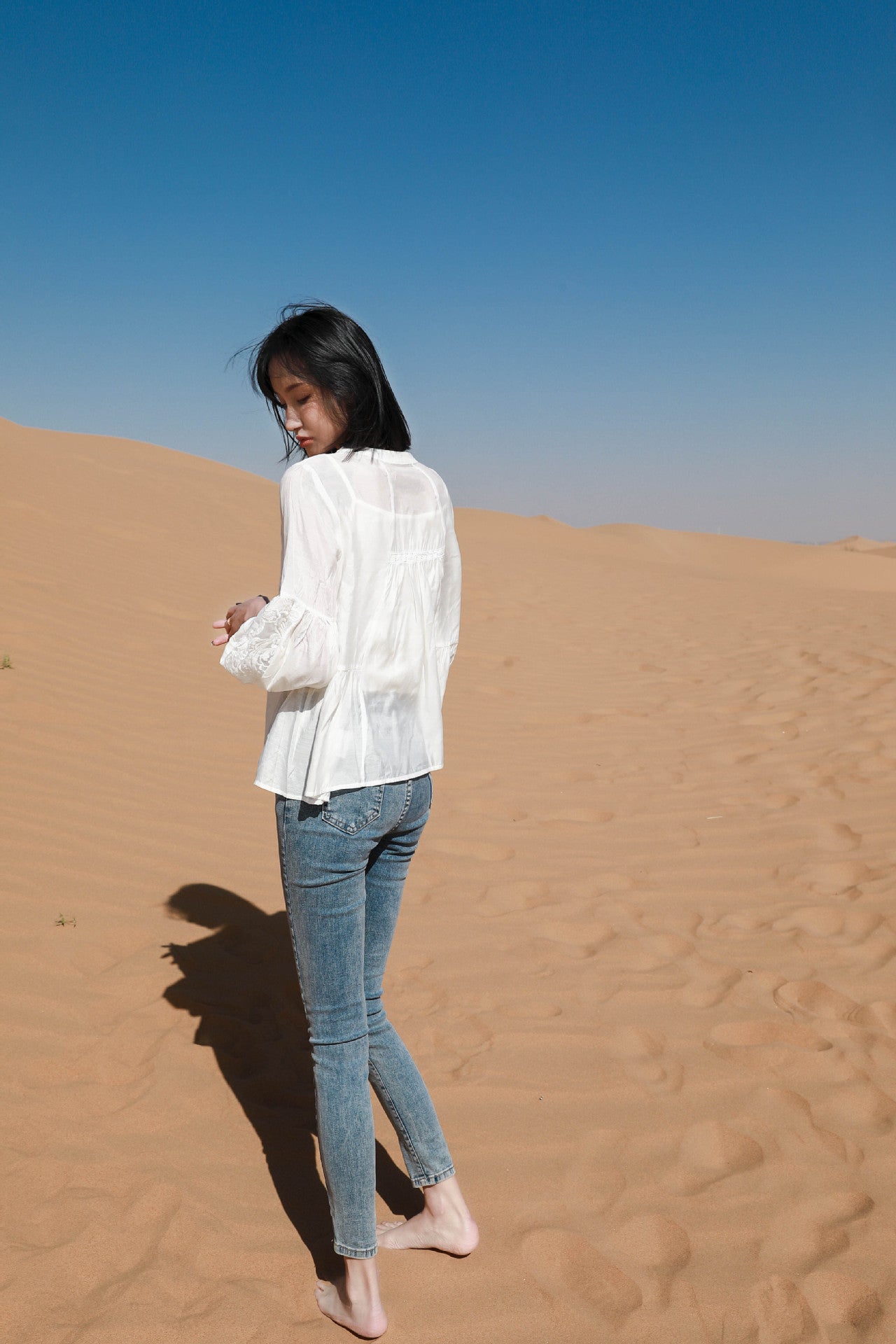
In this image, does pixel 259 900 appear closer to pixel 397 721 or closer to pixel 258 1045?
pixel 258 1045

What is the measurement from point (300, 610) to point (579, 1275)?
1504 mm

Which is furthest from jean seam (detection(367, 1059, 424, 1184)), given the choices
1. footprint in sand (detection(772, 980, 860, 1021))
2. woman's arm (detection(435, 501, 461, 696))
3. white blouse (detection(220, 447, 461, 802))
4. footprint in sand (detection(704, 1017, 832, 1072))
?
footprint in sand (detection(772, 980, 860, 1021))

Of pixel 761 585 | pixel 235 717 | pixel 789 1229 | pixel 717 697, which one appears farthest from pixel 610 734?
pixel 761 585

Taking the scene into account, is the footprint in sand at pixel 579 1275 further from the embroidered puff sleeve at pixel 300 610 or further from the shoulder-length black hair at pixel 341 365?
the shoulder-length black hair at pixel 341 365

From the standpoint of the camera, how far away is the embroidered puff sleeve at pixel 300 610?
1383mm

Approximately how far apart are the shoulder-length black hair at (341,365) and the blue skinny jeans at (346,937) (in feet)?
2.10

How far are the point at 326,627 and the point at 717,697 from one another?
18.6ft

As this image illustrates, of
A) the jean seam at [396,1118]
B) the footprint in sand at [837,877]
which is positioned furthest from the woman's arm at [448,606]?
the footprint in sand at [837,877]

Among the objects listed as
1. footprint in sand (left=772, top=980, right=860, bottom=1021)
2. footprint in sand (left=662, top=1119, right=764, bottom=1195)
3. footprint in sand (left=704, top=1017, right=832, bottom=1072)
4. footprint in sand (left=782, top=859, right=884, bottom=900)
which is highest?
footprint in sand (left=782, top=859, right=884, bottom=900)

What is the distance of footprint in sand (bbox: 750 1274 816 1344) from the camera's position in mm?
1695

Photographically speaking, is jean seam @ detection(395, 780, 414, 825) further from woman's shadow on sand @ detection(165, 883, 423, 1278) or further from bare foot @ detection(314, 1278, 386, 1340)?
woman's shadow on sand @ detection(165, 883, 423, 1278)

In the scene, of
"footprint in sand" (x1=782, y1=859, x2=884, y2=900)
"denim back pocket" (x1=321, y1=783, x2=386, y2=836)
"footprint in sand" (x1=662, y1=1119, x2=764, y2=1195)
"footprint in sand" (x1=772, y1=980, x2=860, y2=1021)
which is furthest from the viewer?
"footprint in sand" (x1=782, y1=859, x2=884, y2=900)

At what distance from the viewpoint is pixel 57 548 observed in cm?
736

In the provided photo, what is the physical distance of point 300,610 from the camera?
1.41 metres
